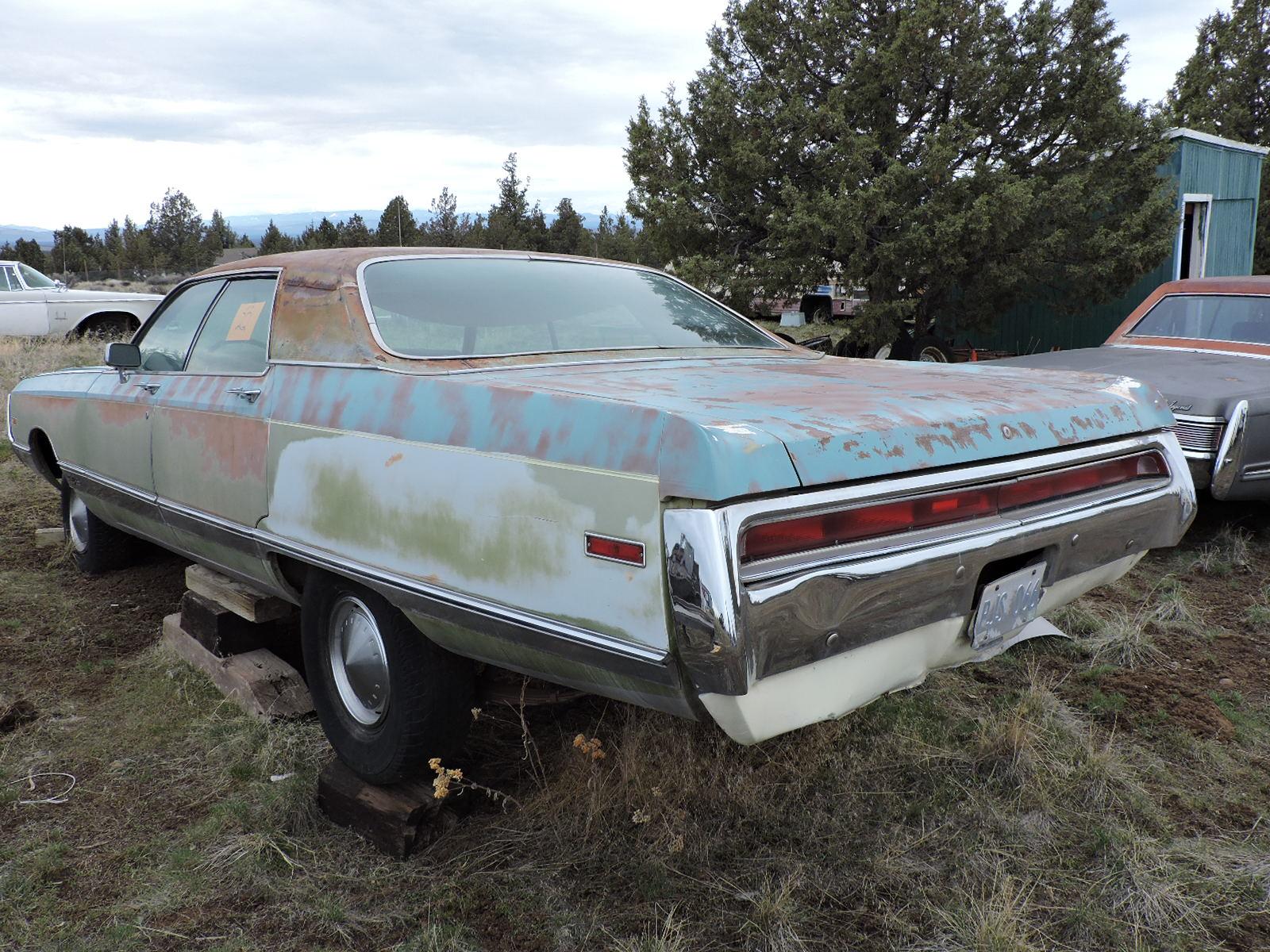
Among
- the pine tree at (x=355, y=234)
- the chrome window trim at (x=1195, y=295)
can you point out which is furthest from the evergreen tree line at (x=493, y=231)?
the chrome window trim at (x=1195, y=295)

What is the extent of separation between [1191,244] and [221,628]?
14.7m

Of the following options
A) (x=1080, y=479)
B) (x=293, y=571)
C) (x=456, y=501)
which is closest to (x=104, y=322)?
(x=293, y=571)

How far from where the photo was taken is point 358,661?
2619mm

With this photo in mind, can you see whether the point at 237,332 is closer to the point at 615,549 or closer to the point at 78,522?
the point at 615,549

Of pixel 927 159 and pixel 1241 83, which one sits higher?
pixel 1241 83

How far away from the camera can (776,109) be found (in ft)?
39.0

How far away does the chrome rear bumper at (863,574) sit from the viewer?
Answer: 65.6 inches

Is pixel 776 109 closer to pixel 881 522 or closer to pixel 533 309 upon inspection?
pixel 533 309

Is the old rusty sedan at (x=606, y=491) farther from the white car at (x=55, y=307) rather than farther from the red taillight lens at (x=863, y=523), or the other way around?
the white car at (x=55, y=307)

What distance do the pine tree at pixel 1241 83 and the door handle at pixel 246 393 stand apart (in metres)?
22.2

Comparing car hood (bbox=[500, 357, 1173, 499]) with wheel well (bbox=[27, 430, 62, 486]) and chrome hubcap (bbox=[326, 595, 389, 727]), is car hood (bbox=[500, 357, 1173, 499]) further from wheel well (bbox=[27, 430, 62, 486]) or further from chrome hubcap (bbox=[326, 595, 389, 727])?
wheel well (bbox=[27, 430, 62, 486])

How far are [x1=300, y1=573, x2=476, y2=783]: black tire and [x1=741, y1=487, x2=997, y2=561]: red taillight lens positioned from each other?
1.06 metres

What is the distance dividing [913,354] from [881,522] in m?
10.8

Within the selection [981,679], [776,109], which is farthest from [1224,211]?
[981,679]
